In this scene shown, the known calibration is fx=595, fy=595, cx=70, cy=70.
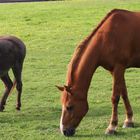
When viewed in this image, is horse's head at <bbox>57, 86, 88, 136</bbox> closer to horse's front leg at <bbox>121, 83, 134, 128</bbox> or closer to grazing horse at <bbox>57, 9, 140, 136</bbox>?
grazing horse at <bbox>57, 9, 140, 136</bbox>

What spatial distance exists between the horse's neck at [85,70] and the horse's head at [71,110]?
4.7 inches

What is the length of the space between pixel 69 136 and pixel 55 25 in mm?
17248

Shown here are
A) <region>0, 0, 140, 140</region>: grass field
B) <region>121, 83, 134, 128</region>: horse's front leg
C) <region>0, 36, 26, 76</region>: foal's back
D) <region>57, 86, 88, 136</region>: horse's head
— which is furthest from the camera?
<region>0, 36, 26, 76</region>: foal's back

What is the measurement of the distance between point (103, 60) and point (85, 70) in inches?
14.0

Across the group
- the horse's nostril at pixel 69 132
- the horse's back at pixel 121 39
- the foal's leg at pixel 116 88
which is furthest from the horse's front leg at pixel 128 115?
the horse's nostril at pixel 69 132

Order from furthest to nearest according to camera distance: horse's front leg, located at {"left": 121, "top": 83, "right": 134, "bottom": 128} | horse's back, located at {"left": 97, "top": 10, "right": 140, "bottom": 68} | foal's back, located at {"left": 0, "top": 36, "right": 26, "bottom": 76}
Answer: foal's back, located at {"left": 0, "top": 36, "right": 26, "bottom": 76}
horse's front leg, located at {"left": 121, "top": 83, "right": 134, "bottom": 128}
horse's back, located at {"left": 97, "top": 10, "right": 140, "bottom": 68}

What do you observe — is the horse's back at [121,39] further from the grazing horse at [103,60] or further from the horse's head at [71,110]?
the horse's head at [71,110]

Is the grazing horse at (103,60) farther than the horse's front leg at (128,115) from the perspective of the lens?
No

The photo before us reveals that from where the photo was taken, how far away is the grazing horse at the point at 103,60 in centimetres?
912

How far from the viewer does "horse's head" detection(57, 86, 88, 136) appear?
9.09m

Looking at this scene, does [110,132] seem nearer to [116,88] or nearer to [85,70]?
[116,88]

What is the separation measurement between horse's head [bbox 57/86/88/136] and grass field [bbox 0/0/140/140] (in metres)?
0.20

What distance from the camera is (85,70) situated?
30.2 ft

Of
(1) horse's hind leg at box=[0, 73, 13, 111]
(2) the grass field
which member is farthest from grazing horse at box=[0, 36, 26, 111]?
(2) the grass field
